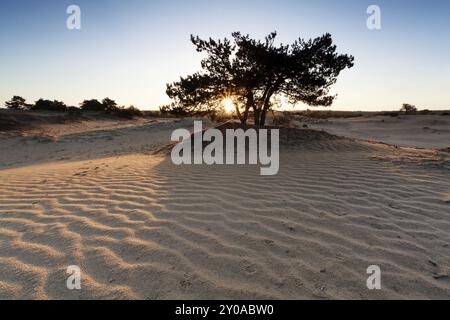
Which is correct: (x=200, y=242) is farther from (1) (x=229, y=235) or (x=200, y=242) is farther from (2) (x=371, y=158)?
(2) (x=371, y=158)

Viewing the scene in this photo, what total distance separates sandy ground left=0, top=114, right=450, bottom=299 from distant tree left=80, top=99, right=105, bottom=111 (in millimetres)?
24810

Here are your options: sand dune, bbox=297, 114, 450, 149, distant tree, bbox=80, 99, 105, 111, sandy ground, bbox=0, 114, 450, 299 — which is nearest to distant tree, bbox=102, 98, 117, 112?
distant tree, bbox=80, 99, 105, 111

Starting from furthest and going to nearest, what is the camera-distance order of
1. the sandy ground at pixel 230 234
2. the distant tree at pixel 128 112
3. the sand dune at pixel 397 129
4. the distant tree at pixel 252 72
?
the distant tree at pixel 128 112 → the sand dune at pixel 397 129 → the distant tree at pixel 252 72 → the sandy ground at pixel 230 234

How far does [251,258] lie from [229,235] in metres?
0.51

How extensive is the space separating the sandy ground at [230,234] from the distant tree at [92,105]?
81.4 ft

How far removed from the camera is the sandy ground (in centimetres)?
259

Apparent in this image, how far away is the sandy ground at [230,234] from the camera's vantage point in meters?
2.59

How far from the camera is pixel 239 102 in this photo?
11914 mm

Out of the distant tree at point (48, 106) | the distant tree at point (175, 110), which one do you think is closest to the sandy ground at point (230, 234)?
the distant tree at point (175, 110)

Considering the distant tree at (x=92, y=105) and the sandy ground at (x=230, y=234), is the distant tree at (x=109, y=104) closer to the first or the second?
the distant tree at (x=92, y=105)

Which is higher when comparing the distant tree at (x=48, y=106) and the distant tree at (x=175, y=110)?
the distant tree at (x=48, y=106)

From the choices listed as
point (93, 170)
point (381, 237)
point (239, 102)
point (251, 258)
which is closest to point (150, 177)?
point (93, 170)

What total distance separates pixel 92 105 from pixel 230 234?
Answer: 29.7m

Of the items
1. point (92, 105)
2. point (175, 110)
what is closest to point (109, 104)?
point (92, 105)
